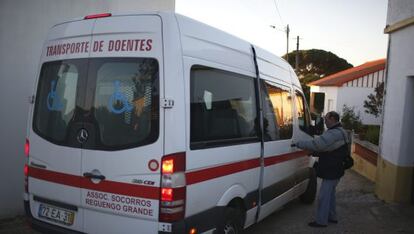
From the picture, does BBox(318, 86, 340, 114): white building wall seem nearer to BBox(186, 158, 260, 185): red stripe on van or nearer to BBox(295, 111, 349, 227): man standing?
BBox(295, 111, 349, 227): man standing

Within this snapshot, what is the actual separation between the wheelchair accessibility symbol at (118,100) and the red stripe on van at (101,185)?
24.6 inches

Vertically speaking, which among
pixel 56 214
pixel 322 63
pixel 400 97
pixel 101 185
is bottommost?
pixel 56 214

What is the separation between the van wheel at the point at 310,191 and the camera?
7.48 metres

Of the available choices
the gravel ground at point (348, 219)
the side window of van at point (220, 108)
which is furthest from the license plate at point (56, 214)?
the gravel ground at point (348, 219)

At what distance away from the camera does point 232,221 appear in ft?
13.9

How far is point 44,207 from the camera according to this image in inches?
156

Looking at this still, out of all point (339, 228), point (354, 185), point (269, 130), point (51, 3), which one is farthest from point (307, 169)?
point (51, 3)

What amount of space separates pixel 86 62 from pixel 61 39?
483 mm

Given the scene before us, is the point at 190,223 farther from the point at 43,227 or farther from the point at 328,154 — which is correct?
the point at 328,154

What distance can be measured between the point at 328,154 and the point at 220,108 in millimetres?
2520

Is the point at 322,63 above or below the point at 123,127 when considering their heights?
above

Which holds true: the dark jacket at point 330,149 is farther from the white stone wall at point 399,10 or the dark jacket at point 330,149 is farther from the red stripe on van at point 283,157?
the white stone wall at point 399,10

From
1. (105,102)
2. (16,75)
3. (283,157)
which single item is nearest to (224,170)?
(105,102)

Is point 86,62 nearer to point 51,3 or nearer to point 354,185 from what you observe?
Result: point 51,3
